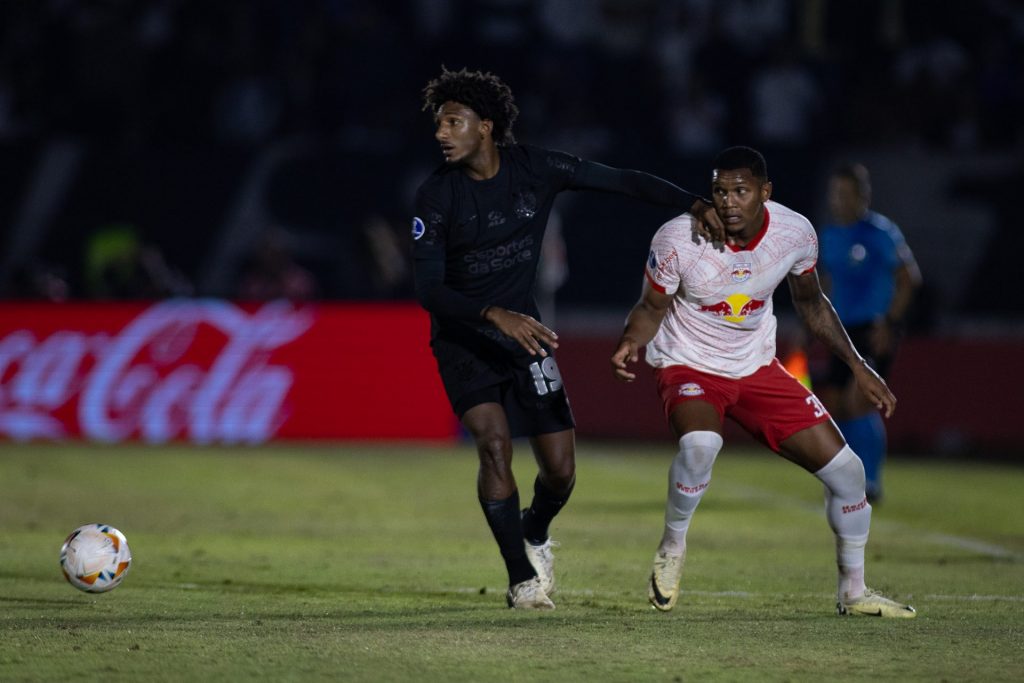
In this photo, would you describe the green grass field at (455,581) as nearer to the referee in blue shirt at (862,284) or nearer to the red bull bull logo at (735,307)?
the referee in blue shirt at (862,284)

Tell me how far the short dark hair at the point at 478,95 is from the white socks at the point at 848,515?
2.17 metres

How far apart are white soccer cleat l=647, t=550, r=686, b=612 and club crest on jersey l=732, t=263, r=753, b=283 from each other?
127 centimetres

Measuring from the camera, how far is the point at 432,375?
1834 cm

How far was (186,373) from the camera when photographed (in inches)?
703

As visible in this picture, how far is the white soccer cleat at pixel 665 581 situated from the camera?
7.45m

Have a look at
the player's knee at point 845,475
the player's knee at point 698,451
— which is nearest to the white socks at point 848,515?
the player's knee at point 845,475

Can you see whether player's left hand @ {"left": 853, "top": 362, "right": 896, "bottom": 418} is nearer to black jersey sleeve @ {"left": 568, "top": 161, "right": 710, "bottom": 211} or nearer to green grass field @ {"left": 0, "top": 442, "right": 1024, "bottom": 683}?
green grass field @ {"left": 0, "top": 442, "right": 1024, "bottom": 683}

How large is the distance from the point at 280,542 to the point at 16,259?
1046 cm

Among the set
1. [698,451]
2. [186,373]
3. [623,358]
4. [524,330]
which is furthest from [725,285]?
[186,373]

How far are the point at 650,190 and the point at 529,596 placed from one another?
1909 millimetres

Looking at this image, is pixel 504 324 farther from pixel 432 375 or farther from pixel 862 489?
pixel 432 375

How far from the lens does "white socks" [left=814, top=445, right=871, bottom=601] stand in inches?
294

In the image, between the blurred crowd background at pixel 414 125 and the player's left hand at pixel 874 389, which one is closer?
the player's left hand at pixel 874 389

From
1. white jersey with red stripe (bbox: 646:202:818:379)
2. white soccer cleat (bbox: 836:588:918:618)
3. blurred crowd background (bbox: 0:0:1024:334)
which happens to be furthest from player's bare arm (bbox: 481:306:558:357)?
blurred crowd background (bbox: 0:0:1024:334)
